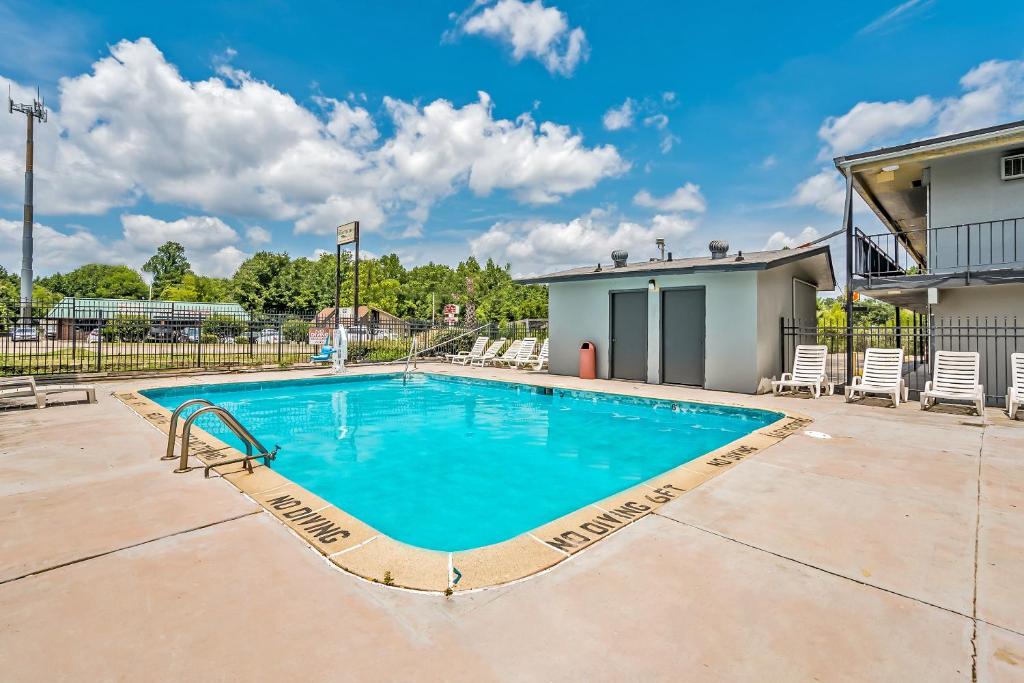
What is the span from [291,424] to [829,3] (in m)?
15.9

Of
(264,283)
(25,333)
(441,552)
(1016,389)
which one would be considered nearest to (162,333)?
(25,333)

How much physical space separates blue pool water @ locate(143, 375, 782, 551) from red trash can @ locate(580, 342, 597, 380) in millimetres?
2063

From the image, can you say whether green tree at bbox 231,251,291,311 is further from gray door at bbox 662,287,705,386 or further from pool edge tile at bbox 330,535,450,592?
pool edge tile at bbox 330,535,450,592

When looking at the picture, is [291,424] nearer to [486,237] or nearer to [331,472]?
[331,472]

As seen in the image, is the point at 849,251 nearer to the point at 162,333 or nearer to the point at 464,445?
the point at 464,445

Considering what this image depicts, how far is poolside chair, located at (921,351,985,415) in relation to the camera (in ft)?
26.5

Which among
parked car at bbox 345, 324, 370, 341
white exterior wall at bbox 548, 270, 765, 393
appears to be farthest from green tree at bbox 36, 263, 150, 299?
white exterior wall at bbox 548, 270, 765, 393

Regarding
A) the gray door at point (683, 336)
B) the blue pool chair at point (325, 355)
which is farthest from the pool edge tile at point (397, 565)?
the blue pool chair at point (325, 355)

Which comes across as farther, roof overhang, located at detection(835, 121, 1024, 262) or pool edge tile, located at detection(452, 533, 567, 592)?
roof overhang, located at detection(835, 121, 1024, 262)

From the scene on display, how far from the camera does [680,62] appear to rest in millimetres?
15906

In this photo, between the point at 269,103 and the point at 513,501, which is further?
the point at 269,103

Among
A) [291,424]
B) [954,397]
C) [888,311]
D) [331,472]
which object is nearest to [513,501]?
[331,472]

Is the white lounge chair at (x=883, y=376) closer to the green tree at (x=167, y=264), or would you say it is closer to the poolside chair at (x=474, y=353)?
the poolside chair at (x=474, y=353)

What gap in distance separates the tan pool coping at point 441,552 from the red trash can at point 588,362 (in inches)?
310
